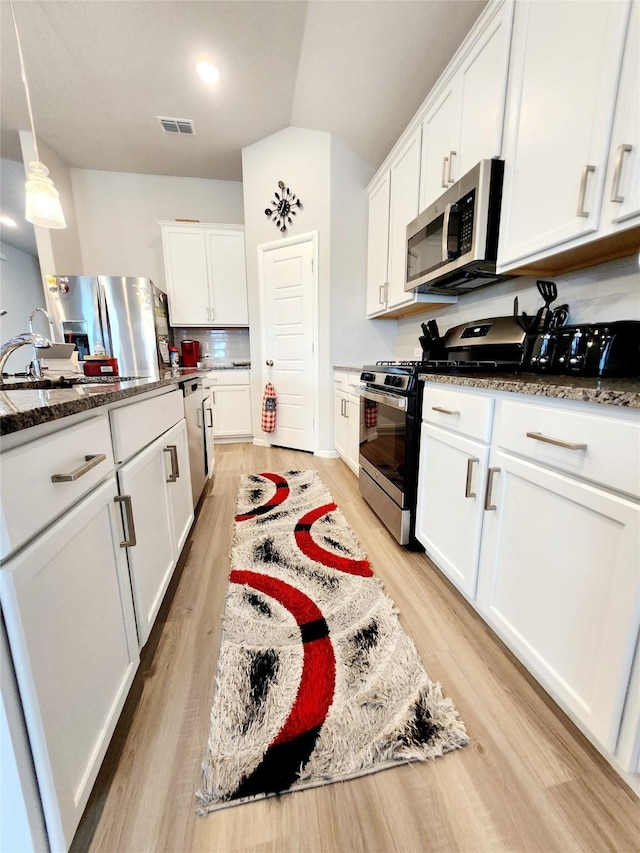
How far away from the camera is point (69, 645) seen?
626mm

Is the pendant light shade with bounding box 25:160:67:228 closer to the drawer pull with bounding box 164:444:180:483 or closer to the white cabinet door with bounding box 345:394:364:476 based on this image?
the drawer pull with bounding box 164:444:180:483

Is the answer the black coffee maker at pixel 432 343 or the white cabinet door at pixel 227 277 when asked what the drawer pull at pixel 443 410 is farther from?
the white cabinet door at pixel 227 277

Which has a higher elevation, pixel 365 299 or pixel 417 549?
pixel 365 299

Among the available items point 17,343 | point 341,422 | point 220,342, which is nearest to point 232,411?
point 220,342

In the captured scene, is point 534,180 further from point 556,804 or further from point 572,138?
point 556,804

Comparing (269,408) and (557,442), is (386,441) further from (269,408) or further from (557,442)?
(269,408)

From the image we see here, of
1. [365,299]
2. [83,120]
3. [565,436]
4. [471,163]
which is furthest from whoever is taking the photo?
[365,299]

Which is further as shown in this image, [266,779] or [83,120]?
[83,120]

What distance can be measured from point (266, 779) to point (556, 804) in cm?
65

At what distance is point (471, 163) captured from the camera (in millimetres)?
1598

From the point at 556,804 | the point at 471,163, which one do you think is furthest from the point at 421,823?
the point at 471,163

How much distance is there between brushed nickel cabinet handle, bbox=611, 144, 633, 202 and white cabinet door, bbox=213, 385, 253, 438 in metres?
3.23

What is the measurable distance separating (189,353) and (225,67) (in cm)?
246

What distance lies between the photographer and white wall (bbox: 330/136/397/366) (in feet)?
9.95
